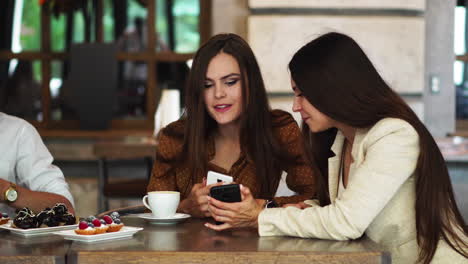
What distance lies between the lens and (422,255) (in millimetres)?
1863

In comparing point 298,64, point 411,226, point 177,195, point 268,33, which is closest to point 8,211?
point 177,195

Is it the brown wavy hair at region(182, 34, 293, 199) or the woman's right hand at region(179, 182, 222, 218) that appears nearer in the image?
the woman's right hand at region(179, 182, 222, 218)

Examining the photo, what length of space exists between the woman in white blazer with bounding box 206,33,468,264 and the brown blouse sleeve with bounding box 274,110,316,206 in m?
0.56

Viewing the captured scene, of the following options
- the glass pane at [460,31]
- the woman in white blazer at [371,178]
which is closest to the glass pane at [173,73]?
the glass pane at [460,31]

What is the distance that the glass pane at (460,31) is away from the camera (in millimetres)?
5103

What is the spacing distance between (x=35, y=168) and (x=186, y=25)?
304cm

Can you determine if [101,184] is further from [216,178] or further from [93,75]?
[216,178]

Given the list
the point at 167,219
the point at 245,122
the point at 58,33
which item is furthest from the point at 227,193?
the point at 58,33

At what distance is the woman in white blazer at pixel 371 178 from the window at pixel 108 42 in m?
3.36

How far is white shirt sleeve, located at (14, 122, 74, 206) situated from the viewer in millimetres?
2363

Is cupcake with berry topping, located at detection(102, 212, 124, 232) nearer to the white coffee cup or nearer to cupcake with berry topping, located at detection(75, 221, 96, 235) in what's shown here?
cupcake with berry topping, located at detection(75, 221, 96, 235)

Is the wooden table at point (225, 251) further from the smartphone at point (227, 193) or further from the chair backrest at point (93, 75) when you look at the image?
the chair backrest at point (93, 75)

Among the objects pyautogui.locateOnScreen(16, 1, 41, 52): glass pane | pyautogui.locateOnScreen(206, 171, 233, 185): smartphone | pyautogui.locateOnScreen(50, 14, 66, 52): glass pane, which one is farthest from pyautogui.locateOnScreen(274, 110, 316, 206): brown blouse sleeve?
pyautogui.locateOnScreen(16, 1, 41, 52): glass pane

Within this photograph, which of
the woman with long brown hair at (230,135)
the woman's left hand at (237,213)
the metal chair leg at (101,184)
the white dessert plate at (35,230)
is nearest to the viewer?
the white dessert plate at (35,230)
